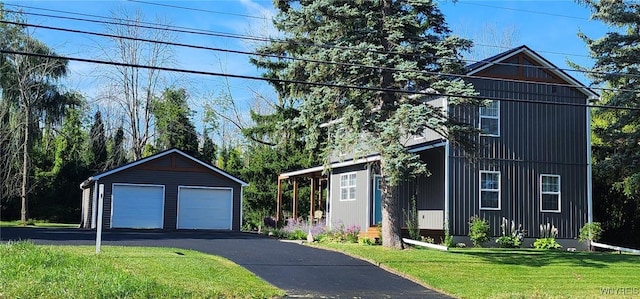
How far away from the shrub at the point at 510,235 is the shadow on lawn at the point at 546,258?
1.70 meters

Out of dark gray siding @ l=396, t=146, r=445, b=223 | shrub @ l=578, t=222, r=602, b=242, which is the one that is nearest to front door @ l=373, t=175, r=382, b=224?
dark gray siding @ l=396, t=146, r=445, b=223

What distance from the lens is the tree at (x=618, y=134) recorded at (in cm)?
2564

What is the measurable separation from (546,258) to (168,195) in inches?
719

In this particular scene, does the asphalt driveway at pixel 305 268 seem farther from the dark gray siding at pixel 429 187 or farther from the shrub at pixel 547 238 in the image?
the shrub at pixel 547 238

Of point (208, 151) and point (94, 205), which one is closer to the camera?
point (94, 205)

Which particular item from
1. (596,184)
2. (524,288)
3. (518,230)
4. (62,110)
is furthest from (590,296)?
(62,110)

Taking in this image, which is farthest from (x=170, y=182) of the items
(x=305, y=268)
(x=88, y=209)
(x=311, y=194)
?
(x=305, y=268)

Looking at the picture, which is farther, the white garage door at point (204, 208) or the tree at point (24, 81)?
the tree at point (24, 81)

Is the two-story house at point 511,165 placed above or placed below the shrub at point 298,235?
above

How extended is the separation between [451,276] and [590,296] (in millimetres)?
3083

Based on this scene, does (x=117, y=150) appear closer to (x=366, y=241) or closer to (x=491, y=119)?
(x=366, y=241)

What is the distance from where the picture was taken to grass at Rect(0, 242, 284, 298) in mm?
11305

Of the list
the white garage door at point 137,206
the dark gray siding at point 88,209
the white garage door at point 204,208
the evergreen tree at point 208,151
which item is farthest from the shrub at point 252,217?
the evergreen tree at point 208,151

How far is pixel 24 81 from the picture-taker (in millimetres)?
41469
